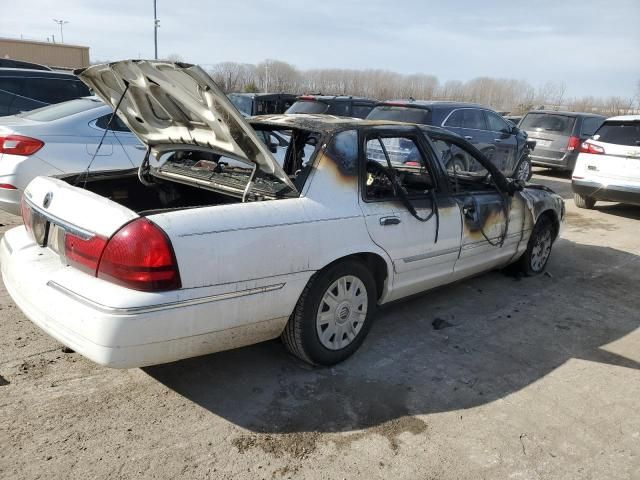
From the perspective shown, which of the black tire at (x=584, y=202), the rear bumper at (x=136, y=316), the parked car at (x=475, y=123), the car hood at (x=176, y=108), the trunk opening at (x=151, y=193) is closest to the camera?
the rear bumper at (x=136, y=316)

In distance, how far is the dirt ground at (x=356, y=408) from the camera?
8.39ft

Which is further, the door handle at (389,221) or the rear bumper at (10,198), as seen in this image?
the rear bumper at (10,198)

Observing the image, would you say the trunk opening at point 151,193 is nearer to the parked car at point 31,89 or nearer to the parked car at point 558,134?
the parked car at point 31,89

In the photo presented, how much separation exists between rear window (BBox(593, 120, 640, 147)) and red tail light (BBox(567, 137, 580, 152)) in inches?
160

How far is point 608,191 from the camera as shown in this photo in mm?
8555

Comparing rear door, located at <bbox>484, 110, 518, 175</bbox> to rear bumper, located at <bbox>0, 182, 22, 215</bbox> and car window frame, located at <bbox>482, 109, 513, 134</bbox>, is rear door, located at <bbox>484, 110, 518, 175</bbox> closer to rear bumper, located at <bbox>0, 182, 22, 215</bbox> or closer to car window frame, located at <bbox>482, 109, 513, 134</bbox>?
car window frame, located at <bbox>482, 109, 513, 134</bbox>

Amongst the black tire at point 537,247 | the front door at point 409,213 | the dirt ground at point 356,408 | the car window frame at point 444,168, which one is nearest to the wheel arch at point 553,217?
the black tire at point 537,247

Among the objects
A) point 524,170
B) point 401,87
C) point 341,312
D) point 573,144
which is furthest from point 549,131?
point 401,87

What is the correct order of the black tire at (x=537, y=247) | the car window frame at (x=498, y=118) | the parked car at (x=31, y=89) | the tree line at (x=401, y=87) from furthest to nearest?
1. the tree line at (x=401, y=87)
2. the car window frame at (x=498, y=118)
3. the parked car at (x=31, y=89)
4. the black tire at (x=537, y=247)

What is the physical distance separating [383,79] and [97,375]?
6386 cm

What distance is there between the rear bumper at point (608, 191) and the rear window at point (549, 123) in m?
4.50

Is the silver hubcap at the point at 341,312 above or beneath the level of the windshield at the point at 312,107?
beneath

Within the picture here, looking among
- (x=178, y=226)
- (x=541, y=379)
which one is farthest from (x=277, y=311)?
(x=541, y=379)

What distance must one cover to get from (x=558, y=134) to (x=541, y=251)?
8771mm
